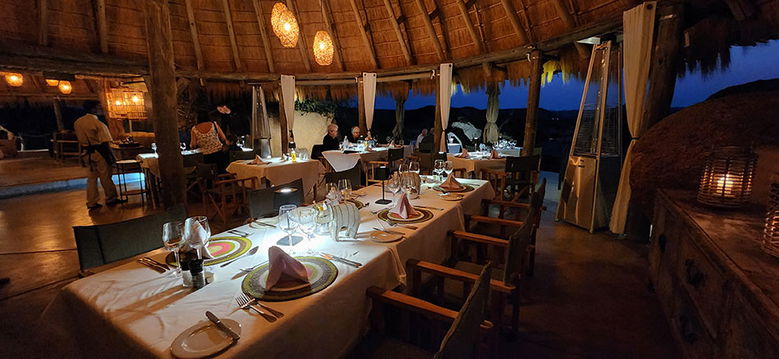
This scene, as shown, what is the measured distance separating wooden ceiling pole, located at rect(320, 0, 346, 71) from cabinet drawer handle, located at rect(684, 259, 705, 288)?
731cm

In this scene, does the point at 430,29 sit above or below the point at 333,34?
below

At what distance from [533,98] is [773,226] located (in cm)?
462

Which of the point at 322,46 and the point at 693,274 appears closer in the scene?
the point at 693,274

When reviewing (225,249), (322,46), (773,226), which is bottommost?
(225,249)

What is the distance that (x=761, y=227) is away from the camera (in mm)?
1627

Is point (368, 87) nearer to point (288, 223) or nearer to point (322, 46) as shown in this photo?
point (322, 46)

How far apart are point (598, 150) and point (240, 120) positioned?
9.32 metres

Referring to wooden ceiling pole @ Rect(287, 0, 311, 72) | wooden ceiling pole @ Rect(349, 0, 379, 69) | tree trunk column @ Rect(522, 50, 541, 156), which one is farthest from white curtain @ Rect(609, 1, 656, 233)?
wooden ceiling pole @ Rect(287, 0, 311, 72)

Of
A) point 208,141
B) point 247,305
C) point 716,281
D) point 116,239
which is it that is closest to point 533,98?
point 716,281

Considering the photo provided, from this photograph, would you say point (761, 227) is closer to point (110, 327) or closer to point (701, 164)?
point (701, 164)

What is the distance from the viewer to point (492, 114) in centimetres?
887

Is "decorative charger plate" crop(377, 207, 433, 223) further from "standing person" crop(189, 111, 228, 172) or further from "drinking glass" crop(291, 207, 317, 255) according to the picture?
"standing person" crop(189, 111, 228, 172)

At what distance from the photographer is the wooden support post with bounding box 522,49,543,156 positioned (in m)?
5.41

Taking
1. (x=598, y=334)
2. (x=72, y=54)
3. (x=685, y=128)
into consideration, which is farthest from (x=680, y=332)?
(x=72, y=54)
